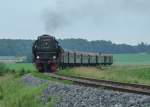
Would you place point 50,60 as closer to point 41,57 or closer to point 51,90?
point 41,57

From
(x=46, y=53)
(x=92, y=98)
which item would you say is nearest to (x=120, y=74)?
(x=46, y=53)

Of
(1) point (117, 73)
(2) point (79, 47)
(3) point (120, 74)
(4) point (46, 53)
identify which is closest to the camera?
(3) point (120, 74)

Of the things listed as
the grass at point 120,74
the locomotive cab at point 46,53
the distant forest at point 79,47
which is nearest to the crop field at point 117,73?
the grass at point 120,74

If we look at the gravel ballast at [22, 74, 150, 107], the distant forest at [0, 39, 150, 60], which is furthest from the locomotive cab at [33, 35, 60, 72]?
the distant forest at [0, 39, 150, 60]

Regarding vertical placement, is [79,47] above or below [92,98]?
above

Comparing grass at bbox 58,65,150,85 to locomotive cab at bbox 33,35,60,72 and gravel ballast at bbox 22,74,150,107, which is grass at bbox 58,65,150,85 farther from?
gravel ballast at bbox 22,74,150,107

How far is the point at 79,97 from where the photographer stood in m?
17.4

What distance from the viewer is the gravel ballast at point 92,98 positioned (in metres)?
14.3

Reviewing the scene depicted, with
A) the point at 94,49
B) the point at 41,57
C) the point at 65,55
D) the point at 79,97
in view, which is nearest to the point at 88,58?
the point at 65,55

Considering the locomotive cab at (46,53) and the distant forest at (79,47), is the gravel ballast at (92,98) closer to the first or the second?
the locomotive cab at (46,53)

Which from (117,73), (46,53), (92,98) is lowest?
(117,73)

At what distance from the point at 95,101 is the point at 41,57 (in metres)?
29.4

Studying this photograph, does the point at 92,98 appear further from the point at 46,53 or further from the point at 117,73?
the point at 46,53

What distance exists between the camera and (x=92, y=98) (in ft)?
54.1
